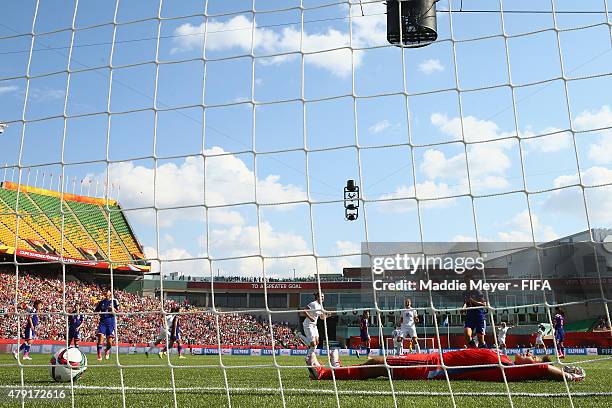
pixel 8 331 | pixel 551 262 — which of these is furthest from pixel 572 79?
pixel 551 262

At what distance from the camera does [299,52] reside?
4656mm

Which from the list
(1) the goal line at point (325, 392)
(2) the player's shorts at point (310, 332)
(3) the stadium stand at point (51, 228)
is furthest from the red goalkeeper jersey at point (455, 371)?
(3) the stadium stand at point (51, 228)

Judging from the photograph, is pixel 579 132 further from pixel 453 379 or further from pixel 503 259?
pixel 503 259

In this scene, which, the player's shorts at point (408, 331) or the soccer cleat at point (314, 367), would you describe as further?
the player's shorts at point (408, 331)

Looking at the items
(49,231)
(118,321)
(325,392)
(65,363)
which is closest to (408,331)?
(325,392)

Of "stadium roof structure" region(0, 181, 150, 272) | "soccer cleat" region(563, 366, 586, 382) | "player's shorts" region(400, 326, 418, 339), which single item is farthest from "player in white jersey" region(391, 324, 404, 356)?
"stadium roof structure" region(0, 181, 150, 272)

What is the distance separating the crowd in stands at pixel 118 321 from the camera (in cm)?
2100

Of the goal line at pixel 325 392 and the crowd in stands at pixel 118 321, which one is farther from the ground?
the crowd in stands at pixel 118 321

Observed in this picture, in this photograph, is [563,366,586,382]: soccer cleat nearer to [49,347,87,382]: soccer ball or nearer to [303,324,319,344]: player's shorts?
[303,324,319,344]: player's shorts

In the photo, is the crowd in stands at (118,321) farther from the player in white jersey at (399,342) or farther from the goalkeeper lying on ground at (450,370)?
the goalkeeper lying on ground at (450,370)

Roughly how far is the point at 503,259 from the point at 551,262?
2.86m

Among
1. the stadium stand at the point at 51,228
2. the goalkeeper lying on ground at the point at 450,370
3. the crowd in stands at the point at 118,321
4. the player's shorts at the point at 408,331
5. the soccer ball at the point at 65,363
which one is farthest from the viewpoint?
the stadium stand at the point at 51,228

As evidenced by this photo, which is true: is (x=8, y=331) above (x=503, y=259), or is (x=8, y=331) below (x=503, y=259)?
below

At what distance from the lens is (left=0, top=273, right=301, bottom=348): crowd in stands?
21.0 meters
